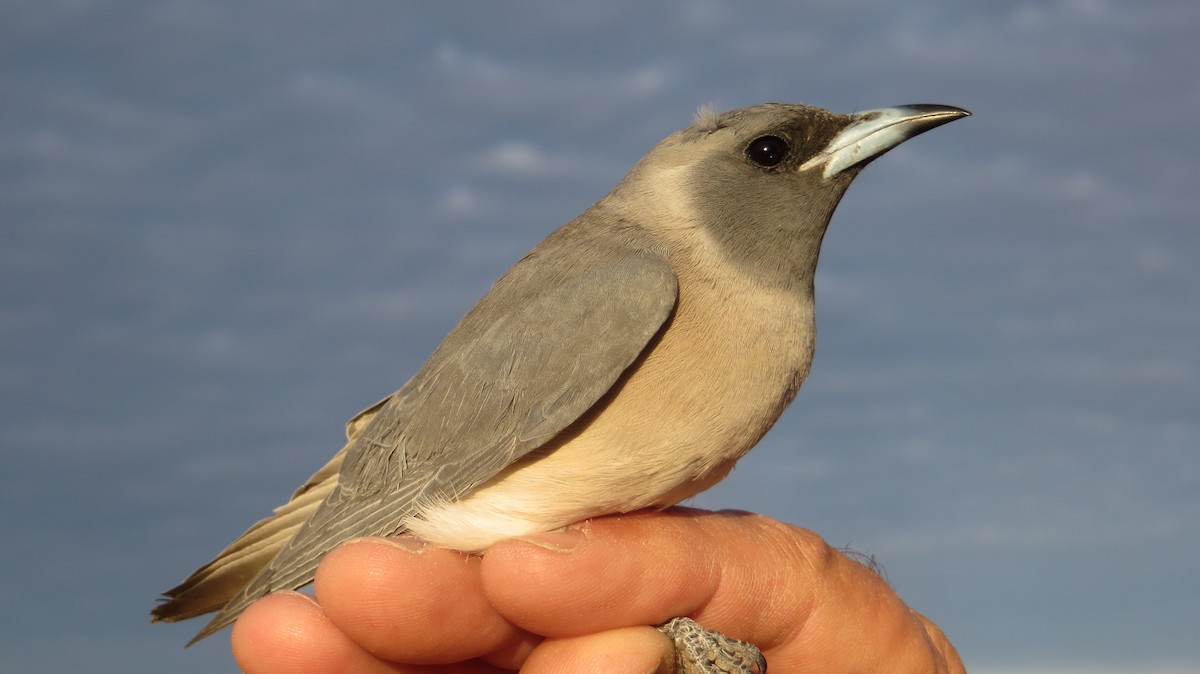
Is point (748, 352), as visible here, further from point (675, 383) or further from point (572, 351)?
point (572, 351)

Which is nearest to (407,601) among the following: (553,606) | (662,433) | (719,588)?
(553,606)

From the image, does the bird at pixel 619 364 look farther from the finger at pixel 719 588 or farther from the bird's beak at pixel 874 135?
the finger at pixel 719 588

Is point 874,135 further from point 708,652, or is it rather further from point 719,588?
point 708,652

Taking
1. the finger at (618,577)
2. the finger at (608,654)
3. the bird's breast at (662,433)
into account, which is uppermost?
the bird's breast at (662,433)

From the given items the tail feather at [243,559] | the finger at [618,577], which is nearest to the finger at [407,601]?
the finger at [618,577]

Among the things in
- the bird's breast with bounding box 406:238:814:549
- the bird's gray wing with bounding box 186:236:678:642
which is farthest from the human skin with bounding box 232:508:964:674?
the bird's gray wing with bounding box 186:236:678:642

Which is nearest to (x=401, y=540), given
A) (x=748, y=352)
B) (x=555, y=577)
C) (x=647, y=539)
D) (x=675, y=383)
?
(x=555, y=577)

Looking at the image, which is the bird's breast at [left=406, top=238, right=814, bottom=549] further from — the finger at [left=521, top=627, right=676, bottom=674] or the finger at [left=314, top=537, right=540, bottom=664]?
the finger at [left=521, top=627, right=676, bottom=674]
